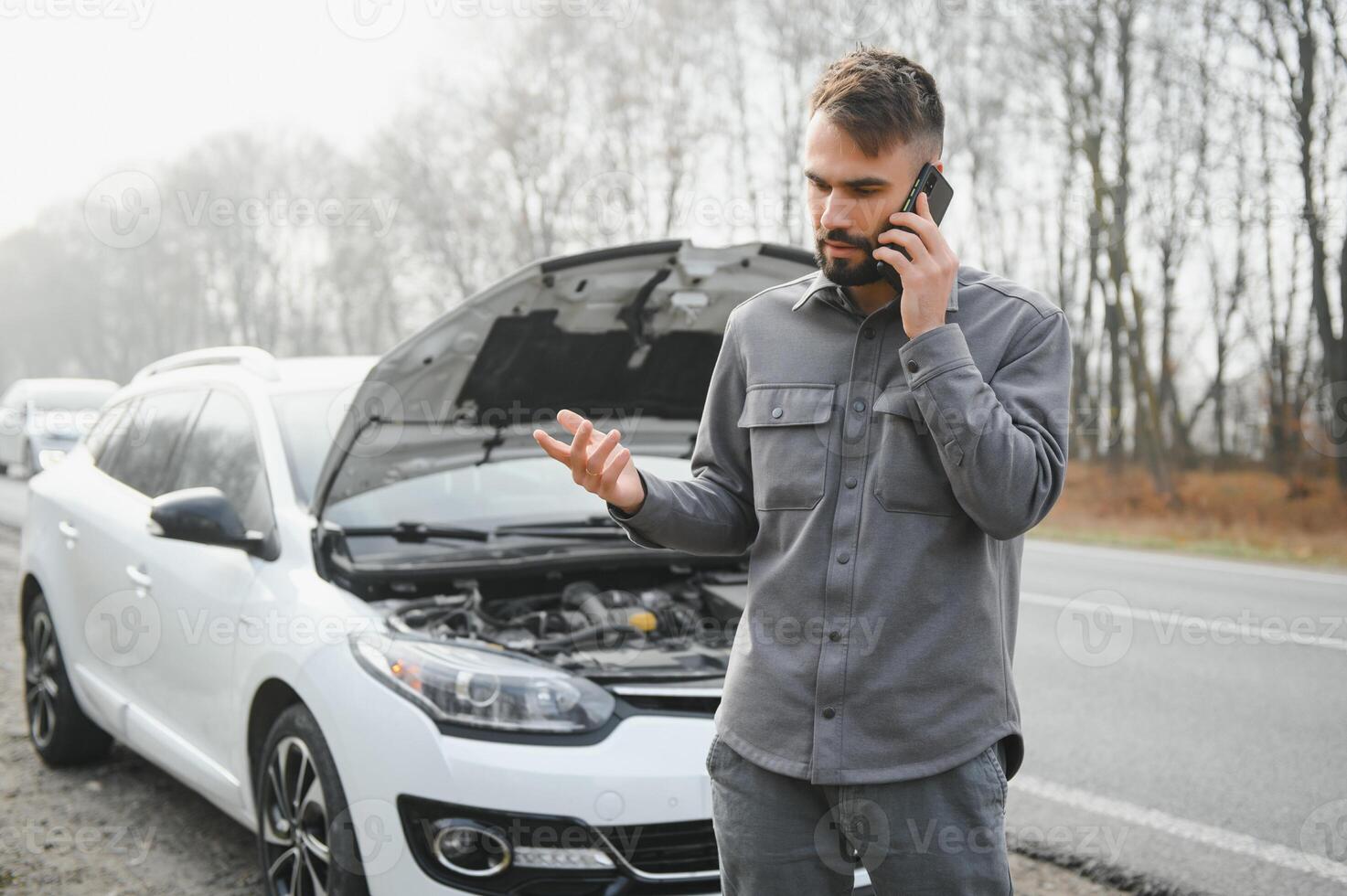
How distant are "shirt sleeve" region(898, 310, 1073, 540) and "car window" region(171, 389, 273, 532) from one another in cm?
259

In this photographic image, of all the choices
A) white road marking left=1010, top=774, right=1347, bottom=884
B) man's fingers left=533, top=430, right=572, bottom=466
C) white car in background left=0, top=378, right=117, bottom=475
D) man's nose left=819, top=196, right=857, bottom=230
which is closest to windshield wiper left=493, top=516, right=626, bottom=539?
man's fingers left=533, top=430, right=572, bottom=466

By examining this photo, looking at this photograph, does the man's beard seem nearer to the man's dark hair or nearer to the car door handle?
the man's dark hair

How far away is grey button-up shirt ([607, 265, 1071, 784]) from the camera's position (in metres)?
1.64

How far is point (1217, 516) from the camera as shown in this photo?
18.2 m

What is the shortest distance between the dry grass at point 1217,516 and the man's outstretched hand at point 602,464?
40.1ft

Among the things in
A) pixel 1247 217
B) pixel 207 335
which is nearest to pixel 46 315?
pixel 207 335

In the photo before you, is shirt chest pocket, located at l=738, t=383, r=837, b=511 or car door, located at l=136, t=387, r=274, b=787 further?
car door, located at l=136, t=387, r=274, b=787

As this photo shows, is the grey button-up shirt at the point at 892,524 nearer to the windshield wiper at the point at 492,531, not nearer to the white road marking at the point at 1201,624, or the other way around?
the windshield wiper at the point at 492,531

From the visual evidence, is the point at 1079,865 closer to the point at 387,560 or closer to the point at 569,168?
the point at 387,560

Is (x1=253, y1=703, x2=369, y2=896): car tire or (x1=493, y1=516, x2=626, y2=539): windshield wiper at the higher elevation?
(x1=493, y1=516, x2=626, y2=539): windshield wiper

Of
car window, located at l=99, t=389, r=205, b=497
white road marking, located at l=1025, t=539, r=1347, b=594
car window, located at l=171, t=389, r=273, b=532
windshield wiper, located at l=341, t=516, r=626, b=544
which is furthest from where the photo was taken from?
white road marking, located at l=1025, t=539, r=1347, b=594

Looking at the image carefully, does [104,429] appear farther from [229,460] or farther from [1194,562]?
[1194,562]

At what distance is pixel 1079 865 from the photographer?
370 cm

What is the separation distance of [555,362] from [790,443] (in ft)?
6.67
